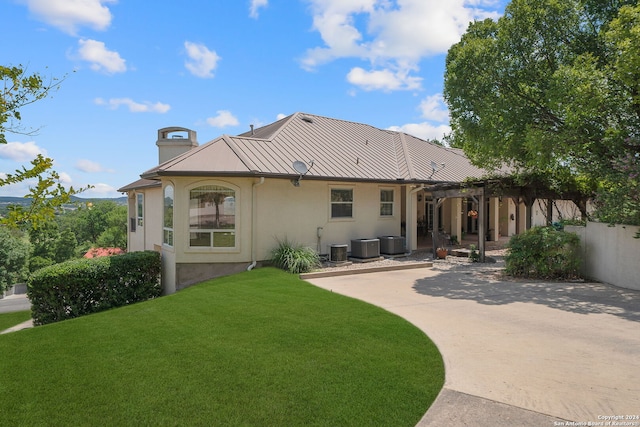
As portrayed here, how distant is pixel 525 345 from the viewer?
5809 mm

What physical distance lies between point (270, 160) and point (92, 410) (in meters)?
10.9

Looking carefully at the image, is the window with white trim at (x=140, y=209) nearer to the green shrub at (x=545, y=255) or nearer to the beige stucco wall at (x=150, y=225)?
the beige stucco wall at (x=150, y=225)

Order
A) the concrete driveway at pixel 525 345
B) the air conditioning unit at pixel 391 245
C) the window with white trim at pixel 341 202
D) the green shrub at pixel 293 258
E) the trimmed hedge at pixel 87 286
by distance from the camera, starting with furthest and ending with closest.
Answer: the air conditioning unit at pixel 391 245
the window with white trim at pixel 341 202
the green shrub at pixel 293 258
the trimmed hedge at pixel 87 286
the concrete driveway at pixel 525 345

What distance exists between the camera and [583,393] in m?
4.27

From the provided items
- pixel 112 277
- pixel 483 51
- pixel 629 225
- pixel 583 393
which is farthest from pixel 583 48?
pixel 112 277

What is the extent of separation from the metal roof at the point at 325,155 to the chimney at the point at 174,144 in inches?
62.4

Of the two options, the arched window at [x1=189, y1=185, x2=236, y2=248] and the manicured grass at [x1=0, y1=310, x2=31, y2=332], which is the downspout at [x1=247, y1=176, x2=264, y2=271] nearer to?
the arched window at [x1=189, y1=185, x2=236, y2=248]

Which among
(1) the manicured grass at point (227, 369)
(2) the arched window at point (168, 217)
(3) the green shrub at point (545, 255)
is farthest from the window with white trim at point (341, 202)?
(1) the manicured grass at point (227, 369)

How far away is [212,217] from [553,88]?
10.7 meters

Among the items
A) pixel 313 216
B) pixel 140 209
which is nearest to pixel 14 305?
pixel 140 209

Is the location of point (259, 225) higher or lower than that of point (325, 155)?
lower

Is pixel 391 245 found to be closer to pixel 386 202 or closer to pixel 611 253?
pixel 386 202

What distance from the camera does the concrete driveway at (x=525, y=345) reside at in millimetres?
3998

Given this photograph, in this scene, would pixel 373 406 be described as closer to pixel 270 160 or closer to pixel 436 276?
pixel 436 276
